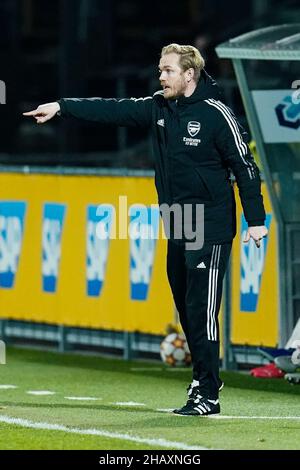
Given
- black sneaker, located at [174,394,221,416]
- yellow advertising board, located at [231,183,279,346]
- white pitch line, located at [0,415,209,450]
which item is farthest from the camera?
yellow advertising board, located at [231,183,279,346]

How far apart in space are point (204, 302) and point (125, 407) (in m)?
1.22

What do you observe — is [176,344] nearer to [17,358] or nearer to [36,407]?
[17,358]

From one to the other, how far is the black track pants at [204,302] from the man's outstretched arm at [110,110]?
30.5 inches

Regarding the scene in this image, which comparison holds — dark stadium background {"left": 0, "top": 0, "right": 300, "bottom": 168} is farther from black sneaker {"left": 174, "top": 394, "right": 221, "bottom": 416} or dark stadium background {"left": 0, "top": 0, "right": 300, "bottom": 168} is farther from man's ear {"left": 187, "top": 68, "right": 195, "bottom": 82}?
man's ear {"left": 187, "top": 68, "right": 195, "bottom": 82}

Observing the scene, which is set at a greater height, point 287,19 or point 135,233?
point 287,19

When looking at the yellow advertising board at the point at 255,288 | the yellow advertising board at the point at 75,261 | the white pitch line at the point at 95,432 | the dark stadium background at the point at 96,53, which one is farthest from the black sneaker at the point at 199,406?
the dark stadium background at the point at 96,53

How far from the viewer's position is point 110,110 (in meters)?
12.0

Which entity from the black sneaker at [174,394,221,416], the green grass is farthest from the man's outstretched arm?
the green grass

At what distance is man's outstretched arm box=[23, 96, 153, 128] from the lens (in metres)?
11.9

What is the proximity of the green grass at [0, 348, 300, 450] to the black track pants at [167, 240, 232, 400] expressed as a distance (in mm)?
300

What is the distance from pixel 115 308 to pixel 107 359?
0.43 meters

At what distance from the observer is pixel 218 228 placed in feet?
38.5

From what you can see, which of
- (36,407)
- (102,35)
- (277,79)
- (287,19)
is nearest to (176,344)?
(277,79)

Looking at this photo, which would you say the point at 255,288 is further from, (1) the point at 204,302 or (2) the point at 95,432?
(2) the point at 95,432
